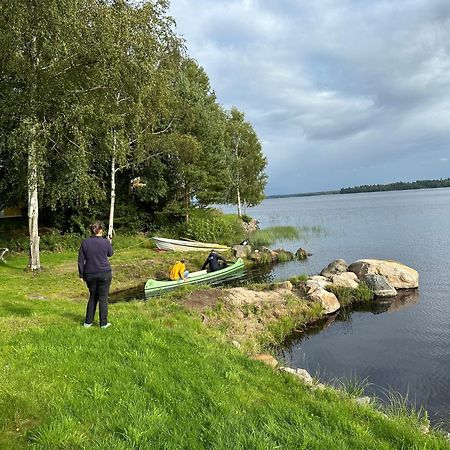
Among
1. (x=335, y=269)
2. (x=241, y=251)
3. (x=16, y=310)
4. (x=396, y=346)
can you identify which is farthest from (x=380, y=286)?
(x=16, y=310)

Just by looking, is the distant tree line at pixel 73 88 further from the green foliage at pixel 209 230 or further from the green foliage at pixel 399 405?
the green foliage at pixel 399 405

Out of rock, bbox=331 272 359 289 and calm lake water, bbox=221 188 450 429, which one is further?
rock, bbox=331 272 359 289

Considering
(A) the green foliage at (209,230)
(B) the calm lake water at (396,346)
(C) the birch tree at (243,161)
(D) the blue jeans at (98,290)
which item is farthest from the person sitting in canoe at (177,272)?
(C) the birch tree at (243,161)

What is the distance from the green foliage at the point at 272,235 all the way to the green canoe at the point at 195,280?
41.0 feet

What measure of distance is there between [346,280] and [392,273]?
2.85m

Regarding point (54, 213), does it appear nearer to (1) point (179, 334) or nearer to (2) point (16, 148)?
(2) point (16, 148)

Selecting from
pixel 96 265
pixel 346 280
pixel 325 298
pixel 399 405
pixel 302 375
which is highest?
pixel 96 265

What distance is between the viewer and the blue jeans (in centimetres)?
854

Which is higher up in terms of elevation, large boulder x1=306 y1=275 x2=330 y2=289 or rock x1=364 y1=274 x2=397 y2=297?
large boulder x1=306 y1=275 x2=330 y2=289

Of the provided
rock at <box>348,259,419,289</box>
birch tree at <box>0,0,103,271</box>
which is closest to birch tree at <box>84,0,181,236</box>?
birch tree at <box>0,0,103,271</box>

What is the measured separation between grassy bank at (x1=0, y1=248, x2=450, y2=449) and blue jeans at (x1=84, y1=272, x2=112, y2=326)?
33 cm

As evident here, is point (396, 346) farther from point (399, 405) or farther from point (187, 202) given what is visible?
point (187, 202)

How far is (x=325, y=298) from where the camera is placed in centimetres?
1661

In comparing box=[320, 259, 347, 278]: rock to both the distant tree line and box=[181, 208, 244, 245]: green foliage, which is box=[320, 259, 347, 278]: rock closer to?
the distant tree line
